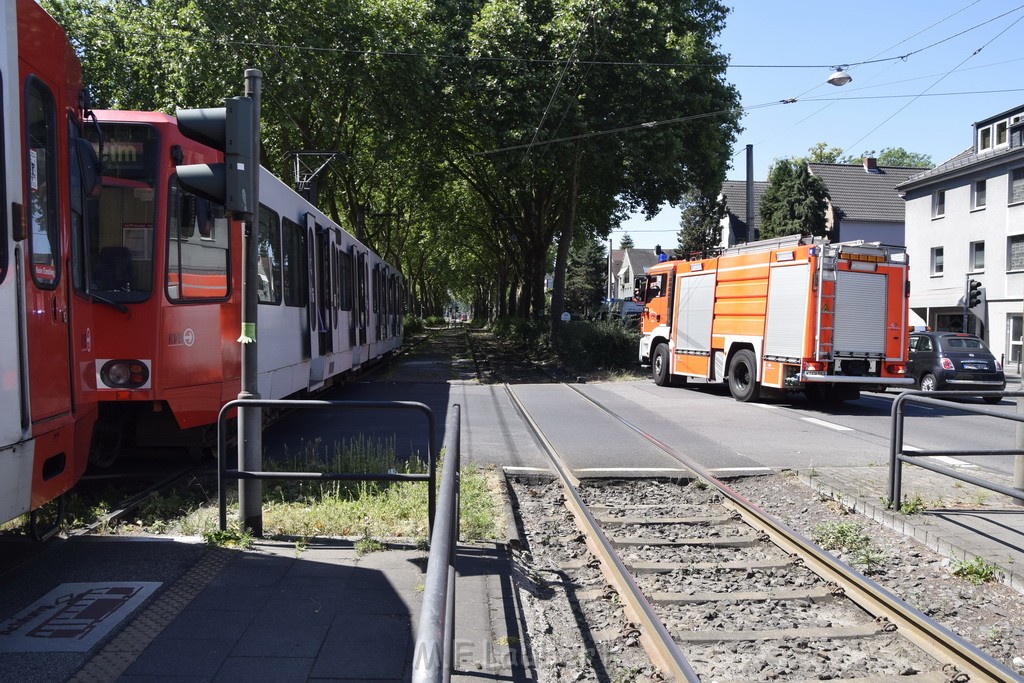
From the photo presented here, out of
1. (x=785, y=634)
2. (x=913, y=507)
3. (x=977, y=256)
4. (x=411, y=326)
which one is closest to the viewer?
(x=785, y=634)

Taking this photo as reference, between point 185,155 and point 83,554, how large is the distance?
3714 mm

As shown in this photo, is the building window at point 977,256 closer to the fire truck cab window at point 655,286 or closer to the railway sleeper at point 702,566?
the fire truck cab window at point 655,286

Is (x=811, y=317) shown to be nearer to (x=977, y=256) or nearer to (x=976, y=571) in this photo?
(x=976, y=571)

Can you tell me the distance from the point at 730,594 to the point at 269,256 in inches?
246

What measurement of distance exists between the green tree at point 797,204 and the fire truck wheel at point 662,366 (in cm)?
3046

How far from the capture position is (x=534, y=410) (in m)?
14.3

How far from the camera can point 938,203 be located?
1531 inches

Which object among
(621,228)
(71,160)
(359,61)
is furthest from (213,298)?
(621,228)

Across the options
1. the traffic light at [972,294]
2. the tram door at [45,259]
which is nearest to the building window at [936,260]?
the traffic light at [972,294]

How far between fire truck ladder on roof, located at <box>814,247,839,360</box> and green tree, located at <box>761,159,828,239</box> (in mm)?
34348

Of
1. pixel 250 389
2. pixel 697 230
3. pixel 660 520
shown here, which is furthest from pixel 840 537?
pixel 697 230

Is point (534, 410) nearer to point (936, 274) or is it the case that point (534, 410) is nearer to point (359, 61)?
point (359, 61)

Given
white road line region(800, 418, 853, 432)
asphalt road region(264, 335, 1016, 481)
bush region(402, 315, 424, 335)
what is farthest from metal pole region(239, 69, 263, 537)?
bush region(402, 315, 424, 335)

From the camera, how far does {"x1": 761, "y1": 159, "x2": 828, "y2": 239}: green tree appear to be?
157ft
